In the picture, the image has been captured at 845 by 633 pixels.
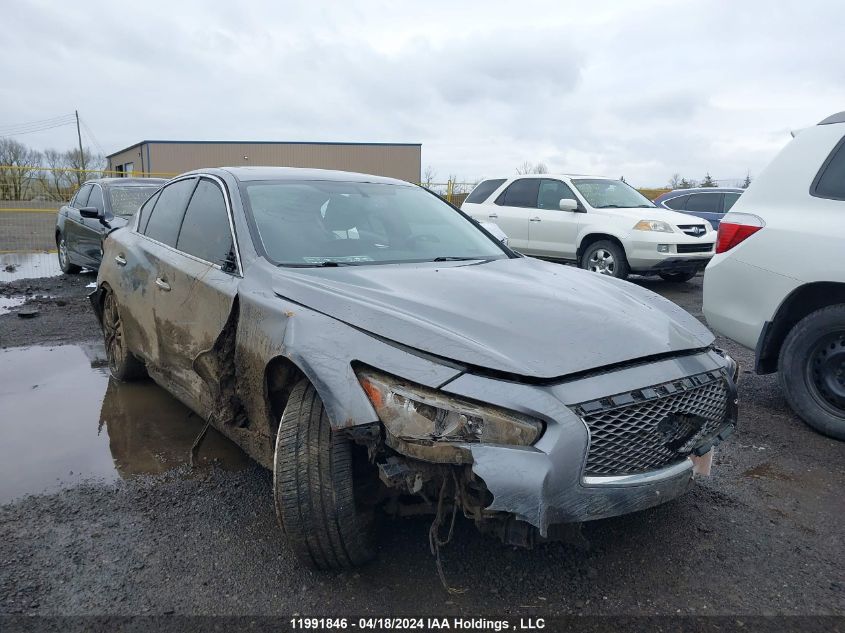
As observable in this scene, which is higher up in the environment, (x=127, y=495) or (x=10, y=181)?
(x=10, y=181)

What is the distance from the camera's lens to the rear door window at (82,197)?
9883mm

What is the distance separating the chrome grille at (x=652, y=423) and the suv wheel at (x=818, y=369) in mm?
1638

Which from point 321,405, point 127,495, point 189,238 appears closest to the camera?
point 321,405

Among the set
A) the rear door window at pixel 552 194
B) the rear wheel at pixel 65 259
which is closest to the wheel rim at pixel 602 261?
the rear door window at pixel 552 194

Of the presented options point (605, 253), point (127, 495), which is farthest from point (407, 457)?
point (605, 253)

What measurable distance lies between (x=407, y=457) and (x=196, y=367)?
5.06 ft

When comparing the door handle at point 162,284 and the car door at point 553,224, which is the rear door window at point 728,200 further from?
the door handle at point 162,284

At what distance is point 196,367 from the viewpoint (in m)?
3.25

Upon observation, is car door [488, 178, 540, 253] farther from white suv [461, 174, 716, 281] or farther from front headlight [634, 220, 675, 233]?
front headlight [634, 220, 675, 233]

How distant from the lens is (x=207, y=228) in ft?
11.6

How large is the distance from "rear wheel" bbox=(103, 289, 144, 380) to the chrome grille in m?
3.50

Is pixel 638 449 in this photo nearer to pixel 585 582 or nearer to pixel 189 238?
pixel 585 582

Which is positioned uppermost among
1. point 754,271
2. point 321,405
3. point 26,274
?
point 754,271

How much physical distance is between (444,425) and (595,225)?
8.21 meters
